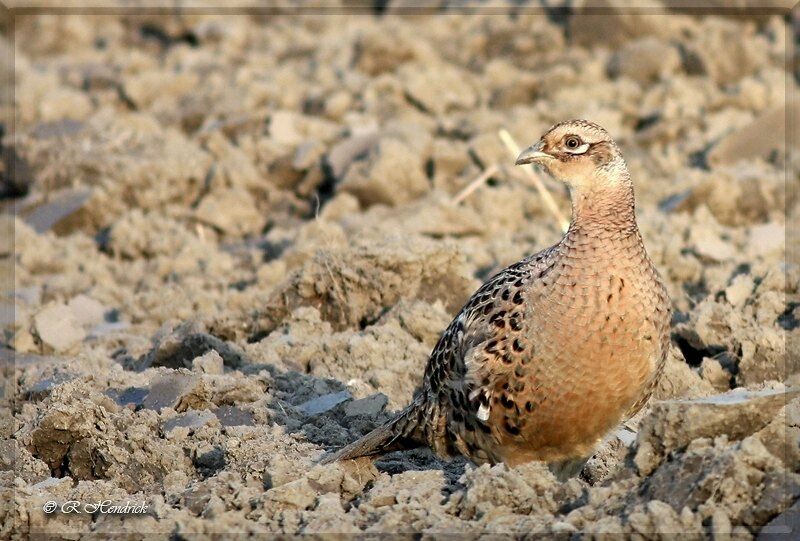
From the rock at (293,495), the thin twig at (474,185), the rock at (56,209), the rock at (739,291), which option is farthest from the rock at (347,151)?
the rock at (293,495)

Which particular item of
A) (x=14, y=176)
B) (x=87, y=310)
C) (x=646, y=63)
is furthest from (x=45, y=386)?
(x=646, y=63)

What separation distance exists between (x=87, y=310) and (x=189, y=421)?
9.59ft

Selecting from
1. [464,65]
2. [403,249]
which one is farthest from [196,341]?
[464,65]

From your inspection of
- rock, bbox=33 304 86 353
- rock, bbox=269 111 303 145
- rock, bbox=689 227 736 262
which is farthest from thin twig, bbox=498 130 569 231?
rock, bbox=33 304 86 353

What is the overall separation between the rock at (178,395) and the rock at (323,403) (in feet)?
1.56

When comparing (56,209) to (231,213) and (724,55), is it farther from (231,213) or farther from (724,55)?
(724,55)

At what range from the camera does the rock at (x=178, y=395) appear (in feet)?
19.7

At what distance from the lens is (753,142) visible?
423 inches

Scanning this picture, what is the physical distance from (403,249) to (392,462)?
6.50 feet

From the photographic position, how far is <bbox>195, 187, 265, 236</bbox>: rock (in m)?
10.4

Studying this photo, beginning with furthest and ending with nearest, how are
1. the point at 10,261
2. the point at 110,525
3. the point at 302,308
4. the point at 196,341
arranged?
the point at 10,261 → the point at 302,308 → the point at 196,341 → the point at 110,525

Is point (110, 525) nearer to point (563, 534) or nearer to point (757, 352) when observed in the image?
point (563, 534)

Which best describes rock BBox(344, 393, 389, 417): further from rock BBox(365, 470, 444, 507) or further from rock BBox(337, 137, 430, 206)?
rock BBox(337, 137, 430, 206)

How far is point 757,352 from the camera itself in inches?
253
